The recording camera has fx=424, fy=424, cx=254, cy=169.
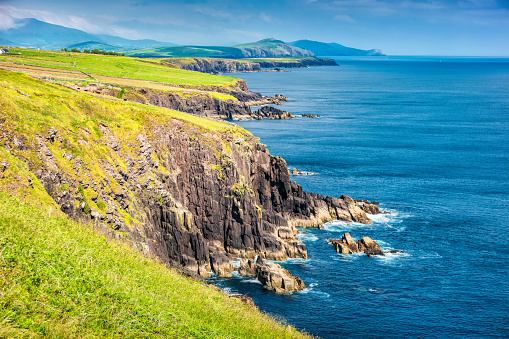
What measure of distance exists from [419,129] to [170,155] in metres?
122

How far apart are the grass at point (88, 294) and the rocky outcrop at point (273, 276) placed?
29.2 m

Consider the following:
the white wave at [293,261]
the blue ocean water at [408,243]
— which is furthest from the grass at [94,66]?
the white wave at [293,261]

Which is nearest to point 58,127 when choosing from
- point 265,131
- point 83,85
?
point 83,85

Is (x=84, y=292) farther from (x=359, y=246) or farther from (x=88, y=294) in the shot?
(x=359, y=246)

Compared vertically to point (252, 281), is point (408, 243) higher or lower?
higher

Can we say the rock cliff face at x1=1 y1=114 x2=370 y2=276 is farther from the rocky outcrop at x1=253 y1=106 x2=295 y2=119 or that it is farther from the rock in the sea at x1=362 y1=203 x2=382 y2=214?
the rocky outcrop at x1=253 y1=106 x2=295 y2=119

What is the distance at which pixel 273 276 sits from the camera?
53.0 metres

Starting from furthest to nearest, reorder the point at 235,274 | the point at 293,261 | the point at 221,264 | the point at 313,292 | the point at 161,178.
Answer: the point at 293,261 < the point at 161,178 < the point at 221,264 < the point at 235,274 < the point at 313,292

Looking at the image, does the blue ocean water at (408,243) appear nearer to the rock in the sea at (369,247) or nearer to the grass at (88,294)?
the rock in the sea at (369,247)

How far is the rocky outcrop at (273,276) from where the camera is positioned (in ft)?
172

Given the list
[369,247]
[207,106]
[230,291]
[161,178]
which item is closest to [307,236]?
[369,247]

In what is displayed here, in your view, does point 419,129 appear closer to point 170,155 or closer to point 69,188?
point 170,155

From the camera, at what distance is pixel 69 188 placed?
38.4 m

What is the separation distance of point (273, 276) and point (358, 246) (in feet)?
59.8
